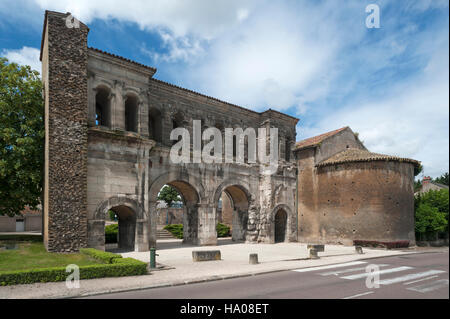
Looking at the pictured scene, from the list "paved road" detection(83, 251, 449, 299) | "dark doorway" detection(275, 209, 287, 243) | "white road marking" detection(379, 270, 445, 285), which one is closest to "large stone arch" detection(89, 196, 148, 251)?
"paved road" detection(83, 251, 449, 299)

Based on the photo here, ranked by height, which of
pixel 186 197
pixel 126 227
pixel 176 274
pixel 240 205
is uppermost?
pixel 186 197

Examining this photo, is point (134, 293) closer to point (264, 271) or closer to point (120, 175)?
point (264, 271)

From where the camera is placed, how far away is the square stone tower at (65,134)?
15.8m

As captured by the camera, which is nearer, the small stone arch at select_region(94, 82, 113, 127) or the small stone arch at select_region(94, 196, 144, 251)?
the small stone arch at select_region(94, 196, 144, 251)

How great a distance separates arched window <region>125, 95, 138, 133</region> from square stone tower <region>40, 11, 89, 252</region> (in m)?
3.70

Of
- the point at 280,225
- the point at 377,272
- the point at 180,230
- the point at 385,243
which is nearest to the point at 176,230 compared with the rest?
the point at 180,230

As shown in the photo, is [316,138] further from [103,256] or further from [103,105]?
[103,256]

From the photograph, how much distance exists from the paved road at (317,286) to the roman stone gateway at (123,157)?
8644 mm

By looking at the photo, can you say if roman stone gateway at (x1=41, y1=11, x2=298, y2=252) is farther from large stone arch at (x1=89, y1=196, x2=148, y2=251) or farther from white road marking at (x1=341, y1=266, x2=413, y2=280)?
white road marking at (x1=341, y1=266, x2=413, y2=280)

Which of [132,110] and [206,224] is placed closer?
[132,110]

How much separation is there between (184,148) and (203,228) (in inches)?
239

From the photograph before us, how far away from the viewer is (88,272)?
11.4 metres

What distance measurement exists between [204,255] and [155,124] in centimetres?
1124

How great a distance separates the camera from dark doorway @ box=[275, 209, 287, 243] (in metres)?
28.9
